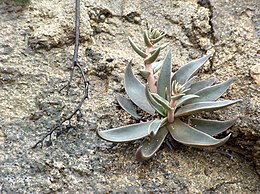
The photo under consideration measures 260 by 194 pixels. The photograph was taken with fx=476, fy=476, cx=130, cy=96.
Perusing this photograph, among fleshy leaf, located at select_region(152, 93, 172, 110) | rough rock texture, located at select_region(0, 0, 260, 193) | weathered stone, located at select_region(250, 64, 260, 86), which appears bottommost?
rough rock texture, located at select_region(0, 0, 260, 193)

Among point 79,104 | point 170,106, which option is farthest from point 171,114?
point 79,104

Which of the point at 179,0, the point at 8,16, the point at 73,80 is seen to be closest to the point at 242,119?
the point at 73,80

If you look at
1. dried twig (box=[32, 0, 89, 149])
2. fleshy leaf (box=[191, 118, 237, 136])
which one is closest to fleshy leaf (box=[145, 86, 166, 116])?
fleshy leaf (box=[191, 118, 237, 136])

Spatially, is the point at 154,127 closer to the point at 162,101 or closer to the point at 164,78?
the point at 162,101

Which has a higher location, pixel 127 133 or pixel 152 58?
pixel 152 58

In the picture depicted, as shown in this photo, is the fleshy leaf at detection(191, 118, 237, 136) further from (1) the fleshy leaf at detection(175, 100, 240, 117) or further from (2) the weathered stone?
(2) the weathered stone
